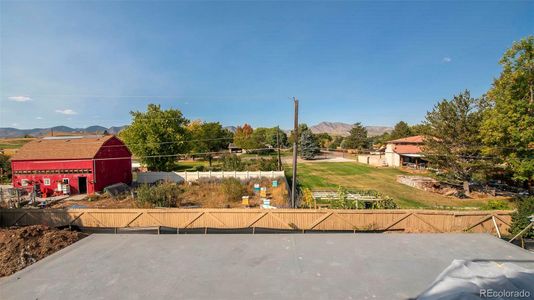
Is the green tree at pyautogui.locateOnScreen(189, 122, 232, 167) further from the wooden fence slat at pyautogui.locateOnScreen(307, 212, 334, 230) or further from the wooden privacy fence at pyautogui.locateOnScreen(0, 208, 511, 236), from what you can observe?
the wooden fence slat at pyautogui.locateOnScreen(307, 212, 334, 230)

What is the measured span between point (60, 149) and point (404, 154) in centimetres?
4549

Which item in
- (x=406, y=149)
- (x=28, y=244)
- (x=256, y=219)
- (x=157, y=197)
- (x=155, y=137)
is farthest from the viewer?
(x=406, y=149)

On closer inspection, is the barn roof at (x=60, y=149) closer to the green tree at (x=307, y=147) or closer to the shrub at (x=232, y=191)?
the shrub at (x=232, y=191)

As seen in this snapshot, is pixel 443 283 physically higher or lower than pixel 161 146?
lower

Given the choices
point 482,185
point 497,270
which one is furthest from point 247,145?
point 497,270

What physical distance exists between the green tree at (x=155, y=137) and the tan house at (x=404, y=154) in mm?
34683

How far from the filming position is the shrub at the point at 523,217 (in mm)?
9914

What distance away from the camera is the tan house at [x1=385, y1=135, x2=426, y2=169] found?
39219mm

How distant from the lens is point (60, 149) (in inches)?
975

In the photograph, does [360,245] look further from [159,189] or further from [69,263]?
[159,189]

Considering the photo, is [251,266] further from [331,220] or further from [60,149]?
[60,149]

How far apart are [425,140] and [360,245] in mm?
21524

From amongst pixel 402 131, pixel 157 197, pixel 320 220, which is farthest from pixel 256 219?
pixel 402 131

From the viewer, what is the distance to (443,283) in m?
4.66
